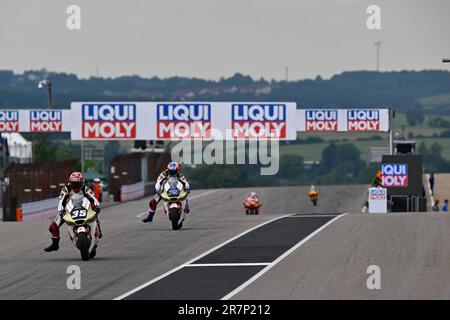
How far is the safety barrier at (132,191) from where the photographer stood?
72.2 m

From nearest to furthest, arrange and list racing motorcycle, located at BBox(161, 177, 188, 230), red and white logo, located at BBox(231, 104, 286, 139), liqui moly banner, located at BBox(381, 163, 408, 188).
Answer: racing motorcycle, located at BBox(161, 177, 188, 230), liqui moly banner, located at BBox(381, 163, 408, 188), red and white logo, located at BBox(231, 104, 286, 139)

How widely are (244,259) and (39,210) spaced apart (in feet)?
89.5

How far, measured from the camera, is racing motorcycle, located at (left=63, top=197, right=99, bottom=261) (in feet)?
69.5

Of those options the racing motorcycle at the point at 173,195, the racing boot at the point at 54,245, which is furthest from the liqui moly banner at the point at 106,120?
the racing boot at the point at 54,245

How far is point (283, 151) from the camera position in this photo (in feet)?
533

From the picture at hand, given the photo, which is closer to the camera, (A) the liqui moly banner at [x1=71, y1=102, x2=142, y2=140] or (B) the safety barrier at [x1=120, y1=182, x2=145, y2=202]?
(A) the liqui moly banner at [x1=71, y1=102, x2=142, y2=140]

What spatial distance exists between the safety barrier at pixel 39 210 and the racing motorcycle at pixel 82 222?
77.8 feet

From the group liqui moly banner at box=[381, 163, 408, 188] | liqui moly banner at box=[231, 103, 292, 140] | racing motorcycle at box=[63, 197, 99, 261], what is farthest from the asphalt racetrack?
liqui moly banner at box=[231, 103, 292, 140]

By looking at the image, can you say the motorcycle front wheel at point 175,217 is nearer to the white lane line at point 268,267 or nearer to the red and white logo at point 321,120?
the white lane line at point 268,267

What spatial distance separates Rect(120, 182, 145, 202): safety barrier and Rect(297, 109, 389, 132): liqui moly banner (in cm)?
1101

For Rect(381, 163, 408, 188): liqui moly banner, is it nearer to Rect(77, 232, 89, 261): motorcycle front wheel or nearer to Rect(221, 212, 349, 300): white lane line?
Rect(221, 212, 349, 300): white lane line
